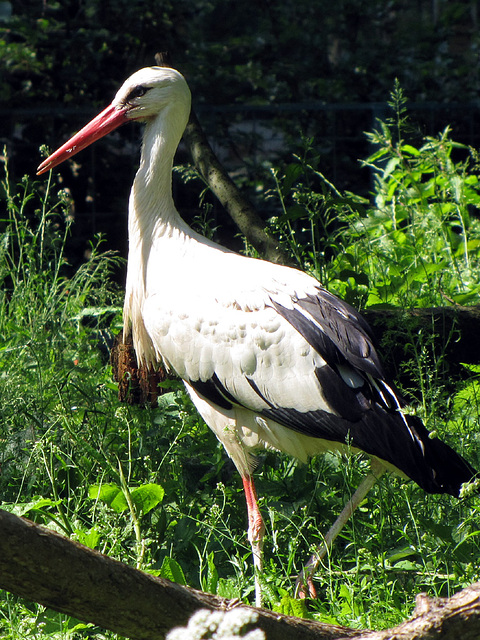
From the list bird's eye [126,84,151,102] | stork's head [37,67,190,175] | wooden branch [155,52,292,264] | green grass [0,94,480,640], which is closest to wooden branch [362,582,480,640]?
green grass [0,94,480,640]

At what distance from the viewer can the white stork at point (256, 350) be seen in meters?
2.82

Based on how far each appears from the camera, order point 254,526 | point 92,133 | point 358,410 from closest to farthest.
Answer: point 358,410, point 254,526, point 92,133

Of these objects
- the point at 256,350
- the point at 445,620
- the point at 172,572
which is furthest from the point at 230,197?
the point at 445,620

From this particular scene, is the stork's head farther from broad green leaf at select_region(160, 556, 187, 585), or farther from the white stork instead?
broad green leaf at select_region(160, 556, 187, 585)

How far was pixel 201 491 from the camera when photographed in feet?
11.0

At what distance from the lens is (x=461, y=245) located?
5.45m

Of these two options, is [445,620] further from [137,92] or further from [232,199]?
[232,199]

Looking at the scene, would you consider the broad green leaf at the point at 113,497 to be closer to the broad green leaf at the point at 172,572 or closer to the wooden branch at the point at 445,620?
the broad green leaf at the point at 172,572

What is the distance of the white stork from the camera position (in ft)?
9.26

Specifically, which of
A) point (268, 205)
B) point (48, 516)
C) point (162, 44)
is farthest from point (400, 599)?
point (162, 44)

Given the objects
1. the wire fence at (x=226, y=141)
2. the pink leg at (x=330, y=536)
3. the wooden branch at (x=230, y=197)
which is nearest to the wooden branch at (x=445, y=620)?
the pink leg at (x=330, y=536)

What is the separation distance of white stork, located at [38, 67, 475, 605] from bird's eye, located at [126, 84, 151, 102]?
1cm

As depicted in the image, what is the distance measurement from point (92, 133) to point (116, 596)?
8.14ft

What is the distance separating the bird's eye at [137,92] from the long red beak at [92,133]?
0.06 m
